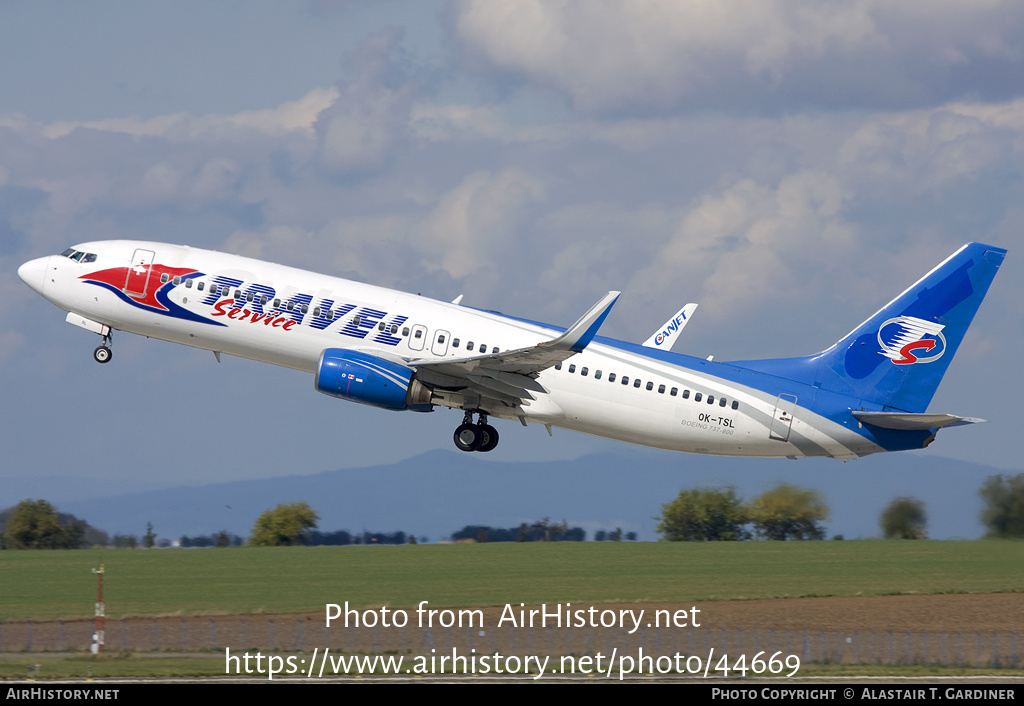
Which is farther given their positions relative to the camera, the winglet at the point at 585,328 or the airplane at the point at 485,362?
the airplane at the point at 485,362

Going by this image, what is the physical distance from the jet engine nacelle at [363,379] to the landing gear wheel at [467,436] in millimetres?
2902

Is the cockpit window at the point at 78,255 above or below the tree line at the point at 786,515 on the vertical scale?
above

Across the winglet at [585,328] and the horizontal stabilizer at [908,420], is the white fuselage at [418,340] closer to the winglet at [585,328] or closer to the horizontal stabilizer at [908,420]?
the horizontal stabilizer at [908,420]

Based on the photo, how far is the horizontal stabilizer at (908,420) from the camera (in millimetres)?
34469

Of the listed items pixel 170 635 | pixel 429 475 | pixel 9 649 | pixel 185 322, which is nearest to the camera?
pixel 9 649

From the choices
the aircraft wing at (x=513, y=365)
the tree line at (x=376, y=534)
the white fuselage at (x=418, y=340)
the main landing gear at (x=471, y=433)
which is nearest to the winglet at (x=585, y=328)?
the aircraft wing at (x=513, y=365)

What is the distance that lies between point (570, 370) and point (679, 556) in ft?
77.5

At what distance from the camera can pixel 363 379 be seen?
114 ft

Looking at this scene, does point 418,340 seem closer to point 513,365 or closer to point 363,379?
point 363,379

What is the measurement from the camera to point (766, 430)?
36.8 meters

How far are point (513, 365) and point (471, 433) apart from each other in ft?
13.7
